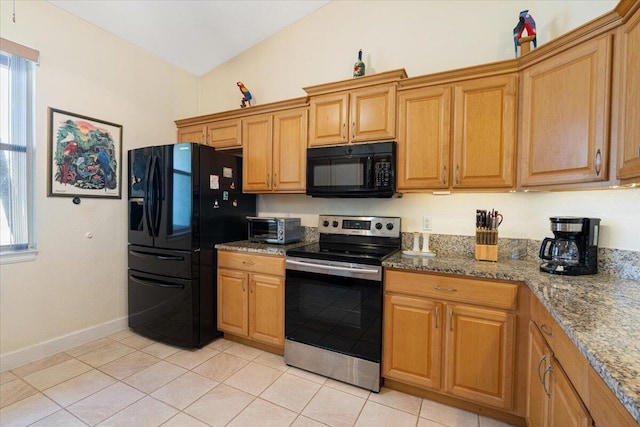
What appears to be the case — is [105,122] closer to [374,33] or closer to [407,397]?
[374,33]

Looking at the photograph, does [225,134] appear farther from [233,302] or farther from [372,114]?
[233,302]

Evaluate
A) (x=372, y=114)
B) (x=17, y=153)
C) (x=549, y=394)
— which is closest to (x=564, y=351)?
(x=549, y=394)

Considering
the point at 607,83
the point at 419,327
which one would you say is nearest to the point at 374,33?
the point at 607,83

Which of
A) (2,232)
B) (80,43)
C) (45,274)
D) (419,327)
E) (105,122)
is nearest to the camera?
(419,327)

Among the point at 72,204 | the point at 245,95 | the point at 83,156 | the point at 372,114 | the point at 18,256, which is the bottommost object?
the point at 18,256

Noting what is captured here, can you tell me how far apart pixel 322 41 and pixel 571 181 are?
2.41 metres

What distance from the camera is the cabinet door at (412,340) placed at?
178cm

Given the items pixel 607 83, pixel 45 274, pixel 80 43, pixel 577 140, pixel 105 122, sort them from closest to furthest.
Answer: pixel 607 83, pixel 577 140, pixel 45 274, pixel 80 43, pixel 105 122

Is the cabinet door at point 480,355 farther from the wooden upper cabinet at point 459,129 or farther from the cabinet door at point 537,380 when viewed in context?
the wooden upper cabinet at point 459,129

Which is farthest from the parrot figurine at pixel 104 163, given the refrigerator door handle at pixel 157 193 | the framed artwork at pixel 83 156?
the refrigerator door handle at pixel 157 193

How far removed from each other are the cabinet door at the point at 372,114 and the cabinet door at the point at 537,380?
152 cm

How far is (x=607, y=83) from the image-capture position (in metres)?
1.37

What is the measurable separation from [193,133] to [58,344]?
2.30 metres

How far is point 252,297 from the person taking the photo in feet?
8.02
